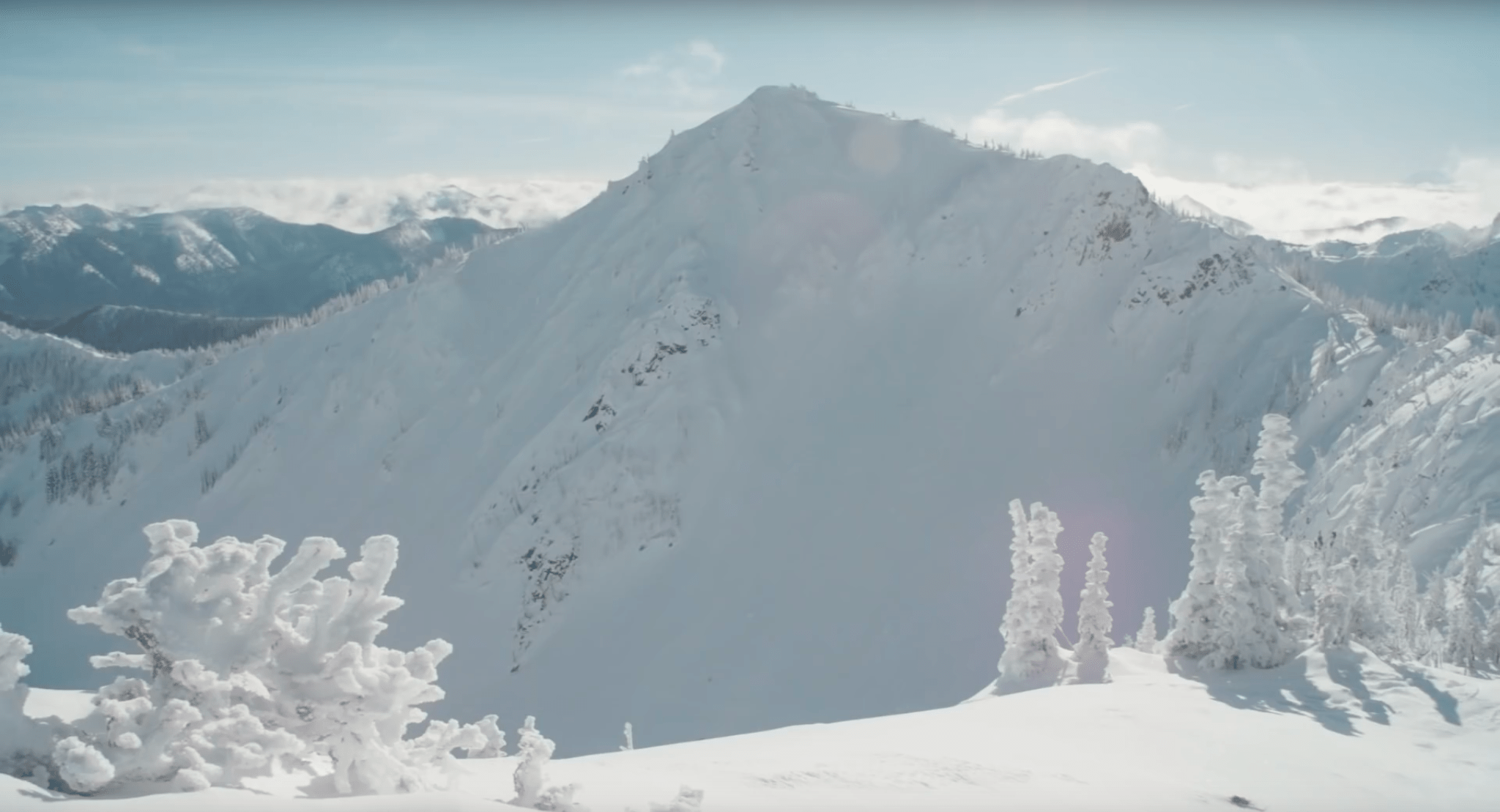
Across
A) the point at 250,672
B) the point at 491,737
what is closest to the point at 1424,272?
the point at 491,737

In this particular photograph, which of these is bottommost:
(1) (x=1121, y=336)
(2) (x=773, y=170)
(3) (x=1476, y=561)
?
(3) (x=1476, y=561)

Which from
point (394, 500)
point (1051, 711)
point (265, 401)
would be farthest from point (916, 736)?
point (265, 401)

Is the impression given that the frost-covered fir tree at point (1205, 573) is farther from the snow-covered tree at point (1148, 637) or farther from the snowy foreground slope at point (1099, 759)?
the snow-covered tree at point (1148, 637)

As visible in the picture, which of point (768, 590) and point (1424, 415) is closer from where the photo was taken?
point (1424, 415)

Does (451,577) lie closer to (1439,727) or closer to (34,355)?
(1439,727)

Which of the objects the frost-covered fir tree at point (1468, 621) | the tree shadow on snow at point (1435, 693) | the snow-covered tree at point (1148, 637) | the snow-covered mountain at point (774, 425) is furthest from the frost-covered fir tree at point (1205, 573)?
the snow-covered mountain at point (774, 425)

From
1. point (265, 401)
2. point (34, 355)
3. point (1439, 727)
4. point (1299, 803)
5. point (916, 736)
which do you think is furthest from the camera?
point (34, 355)

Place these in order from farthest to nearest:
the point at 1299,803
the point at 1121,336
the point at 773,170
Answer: the point at 773,170 < the point at 1121,336 < the point at 1299,803
